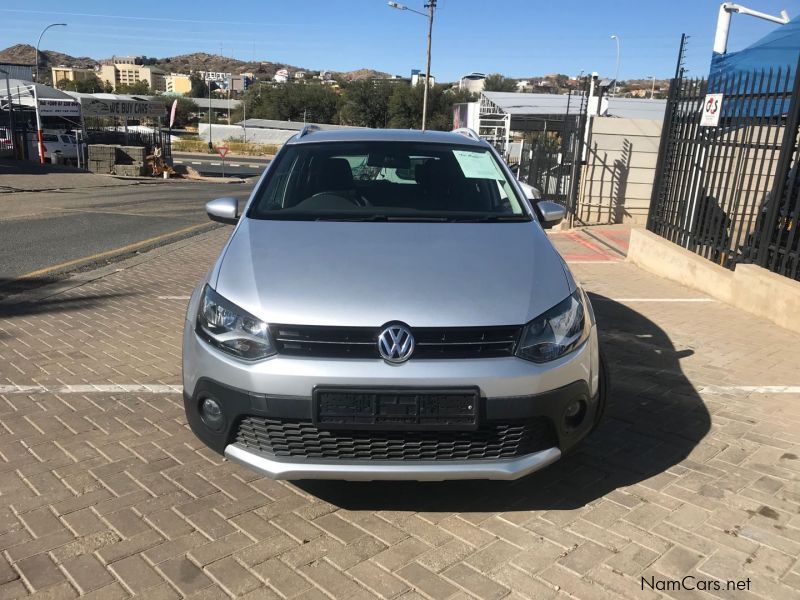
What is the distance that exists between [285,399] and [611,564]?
1.50 m

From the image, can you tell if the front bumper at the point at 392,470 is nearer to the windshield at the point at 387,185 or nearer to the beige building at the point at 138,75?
the windshield at the point at 387,185

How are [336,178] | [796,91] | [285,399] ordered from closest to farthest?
[285,399] → [336,178] → [796,91]

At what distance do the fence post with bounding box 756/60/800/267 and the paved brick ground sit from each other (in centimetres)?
227

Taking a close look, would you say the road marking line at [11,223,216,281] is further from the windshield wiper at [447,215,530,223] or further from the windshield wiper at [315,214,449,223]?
the windshield wiper at [447,215,530,223]

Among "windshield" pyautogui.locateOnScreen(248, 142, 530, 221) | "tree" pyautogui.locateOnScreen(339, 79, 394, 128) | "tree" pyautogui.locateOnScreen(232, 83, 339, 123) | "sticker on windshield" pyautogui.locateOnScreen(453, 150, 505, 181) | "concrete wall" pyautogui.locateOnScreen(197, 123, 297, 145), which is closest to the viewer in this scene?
"windshield" pyautogui.locateOnScreen(248, 142, 530, 221)

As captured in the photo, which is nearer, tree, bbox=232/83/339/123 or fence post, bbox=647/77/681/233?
fence post, bbox=647/77/681/233

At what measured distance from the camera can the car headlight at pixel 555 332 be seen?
270cm

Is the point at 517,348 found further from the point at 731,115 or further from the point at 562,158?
the point at 562,158

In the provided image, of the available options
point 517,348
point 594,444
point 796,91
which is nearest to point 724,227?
point 796,91

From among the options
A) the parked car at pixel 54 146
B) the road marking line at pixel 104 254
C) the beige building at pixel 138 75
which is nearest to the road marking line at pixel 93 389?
the road marking line at pixel 104 254

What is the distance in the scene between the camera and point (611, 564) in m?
2.66

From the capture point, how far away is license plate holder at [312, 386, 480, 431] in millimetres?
2555

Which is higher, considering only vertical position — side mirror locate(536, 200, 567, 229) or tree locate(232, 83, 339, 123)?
tree locate(232, 83, 339, 123)

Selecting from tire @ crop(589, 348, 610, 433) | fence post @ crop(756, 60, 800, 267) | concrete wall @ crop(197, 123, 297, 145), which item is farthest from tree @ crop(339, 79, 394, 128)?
tire @ crop(589, 348, 610, 433)
